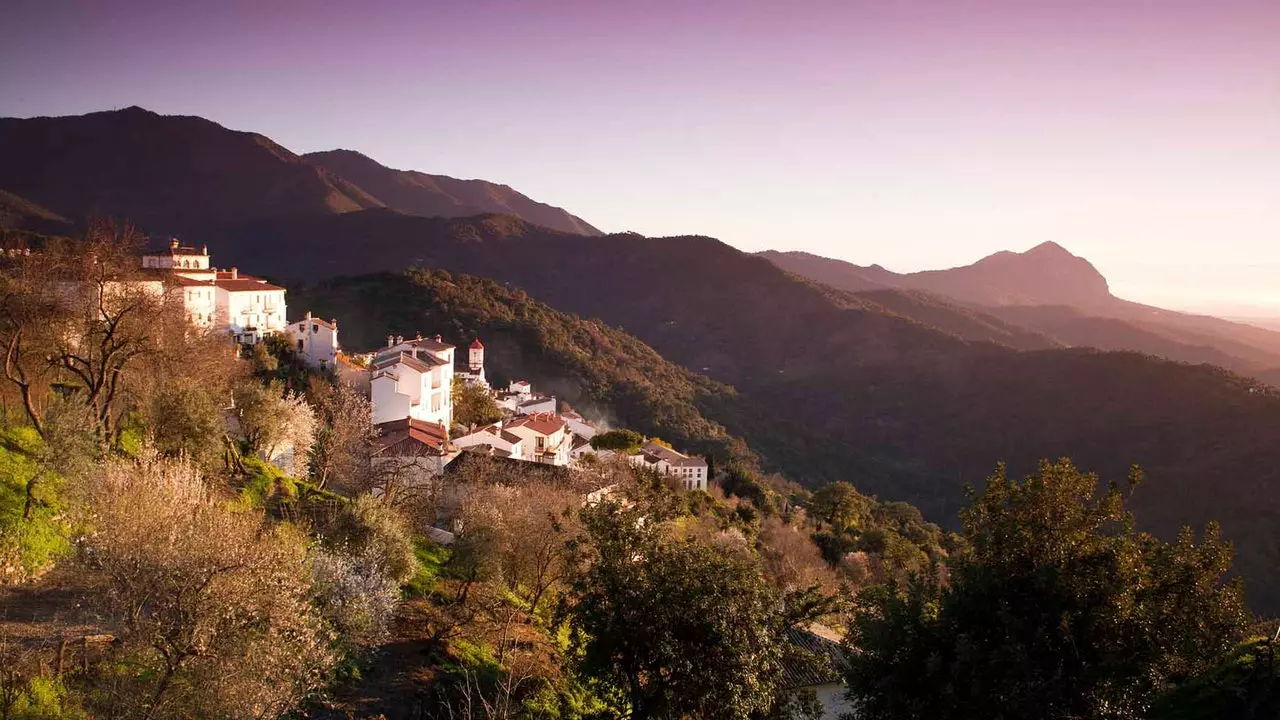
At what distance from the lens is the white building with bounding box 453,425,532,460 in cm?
3719

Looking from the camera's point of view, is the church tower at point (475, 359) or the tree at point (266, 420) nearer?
the tree at point (266, 420)

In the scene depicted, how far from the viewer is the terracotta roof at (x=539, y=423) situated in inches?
1667

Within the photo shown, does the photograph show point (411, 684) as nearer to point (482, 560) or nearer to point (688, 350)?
point (482, 560)

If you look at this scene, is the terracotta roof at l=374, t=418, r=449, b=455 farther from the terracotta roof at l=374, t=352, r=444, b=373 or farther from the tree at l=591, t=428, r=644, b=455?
the tree at l=591, t=428, r=644, b=455

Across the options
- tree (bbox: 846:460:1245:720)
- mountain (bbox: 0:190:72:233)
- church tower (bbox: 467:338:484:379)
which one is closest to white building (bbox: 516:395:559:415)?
church tower (bbox: 467:338:484:379)

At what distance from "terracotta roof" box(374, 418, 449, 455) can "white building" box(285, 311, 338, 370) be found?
8.96 meters

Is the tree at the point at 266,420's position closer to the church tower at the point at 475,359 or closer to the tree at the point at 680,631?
the tree at the point at 680,631

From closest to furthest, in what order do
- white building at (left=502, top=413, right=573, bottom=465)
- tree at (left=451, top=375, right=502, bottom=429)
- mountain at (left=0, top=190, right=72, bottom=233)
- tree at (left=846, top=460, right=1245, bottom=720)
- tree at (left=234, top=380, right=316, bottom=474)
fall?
tree at (left=846, top=460, right=1245, bottom=720), tree at (left=234, top=380, right=316, bottom=474), white building at (left=502, top=413, right=573, bottom=465), tree at (left=451, top=375, right=502, bottom=429), mountain at (left=0, top=190, right=72, bottom=233)

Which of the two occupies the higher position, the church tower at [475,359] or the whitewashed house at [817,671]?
the church tower at [475,359]

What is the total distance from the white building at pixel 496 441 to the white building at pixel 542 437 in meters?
0.58

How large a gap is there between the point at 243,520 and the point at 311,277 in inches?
5715

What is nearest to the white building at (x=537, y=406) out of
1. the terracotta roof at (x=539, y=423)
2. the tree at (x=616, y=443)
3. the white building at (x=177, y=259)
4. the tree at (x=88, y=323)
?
the tree at (x=616, y=443)

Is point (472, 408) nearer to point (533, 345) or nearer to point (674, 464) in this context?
point (674, 464)

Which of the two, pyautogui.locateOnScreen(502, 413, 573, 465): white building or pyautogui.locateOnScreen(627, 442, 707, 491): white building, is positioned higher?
pyautogui.locateOnScreen(502, 413, 573, 465): white building
